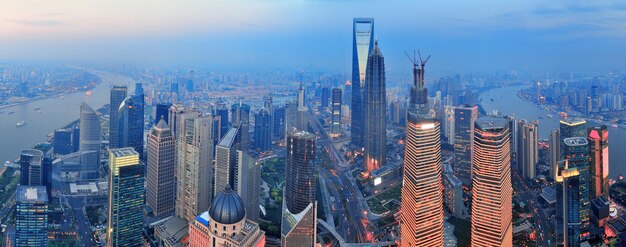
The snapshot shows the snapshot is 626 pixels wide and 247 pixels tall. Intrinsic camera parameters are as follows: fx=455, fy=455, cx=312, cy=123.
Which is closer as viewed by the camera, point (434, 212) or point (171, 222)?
point (434, 212)

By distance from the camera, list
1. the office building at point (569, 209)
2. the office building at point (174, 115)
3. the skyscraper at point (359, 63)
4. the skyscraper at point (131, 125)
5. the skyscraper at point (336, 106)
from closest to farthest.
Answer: the office building at point (569, 209) < the office building at point (174, 115) < the skyscraper at point (131, 125) < the skyscraper at point (359, 63) < the skyscraper at point (336, 106)

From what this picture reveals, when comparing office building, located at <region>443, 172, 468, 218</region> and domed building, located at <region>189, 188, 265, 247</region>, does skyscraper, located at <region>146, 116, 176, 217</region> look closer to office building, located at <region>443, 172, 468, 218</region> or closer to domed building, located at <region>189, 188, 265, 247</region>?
domed building, located at <region>189, 188, 265, 247</region>

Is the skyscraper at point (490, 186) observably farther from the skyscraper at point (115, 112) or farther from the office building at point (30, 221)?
the skyscraper at point (115, 112)

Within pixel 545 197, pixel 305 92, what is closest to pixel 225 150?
pixel 545 197

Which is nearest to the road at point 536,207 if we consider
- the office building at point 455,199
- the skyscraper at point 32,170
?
the office building at point 455,199

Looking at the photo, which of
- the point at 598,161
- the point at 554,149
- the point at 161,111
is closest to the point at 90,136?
the point at 161,111

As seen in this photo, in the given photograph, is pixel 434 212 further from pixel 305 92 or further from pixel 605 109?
pixel 305 92
